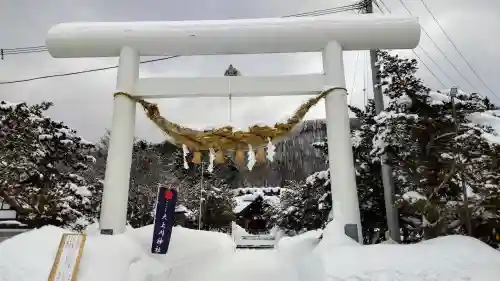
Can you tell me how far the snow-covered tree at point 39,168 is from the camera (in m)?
10.1

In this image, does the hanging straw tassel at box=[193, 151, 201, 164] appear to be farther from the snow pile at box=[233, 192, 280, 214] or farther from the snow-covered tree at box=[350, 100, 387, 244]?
the snow pile at box=[233, 192, 280, 214]

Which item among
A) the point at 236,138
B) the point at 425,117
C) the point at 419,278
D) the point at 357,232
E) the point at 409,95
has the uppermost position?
the point at 409,95

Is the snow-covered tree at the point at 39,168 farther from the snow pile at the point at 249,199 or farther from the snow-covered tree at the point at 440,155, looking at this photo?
the snow pile at the point at 249,199

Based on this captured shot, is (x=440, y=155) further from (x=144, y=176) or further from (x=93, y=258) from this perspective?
(x=144, y=176)

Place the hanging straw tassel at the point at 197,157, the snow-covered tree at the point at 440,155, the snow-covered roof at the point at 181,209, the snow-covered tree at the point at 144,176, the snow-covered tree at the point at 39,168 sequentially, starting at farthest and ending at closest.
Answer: the snow-covered roof at the point at 181,209
the snow-covered tree at the point at 144,176
the snow-covered tree at the point at 39,168
the snow-covered tree at the point at 440,155
the hanging straw tassel at the point at 197,157

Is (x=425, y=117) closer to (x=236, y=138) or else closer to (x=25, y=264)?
(x=236, y=138)

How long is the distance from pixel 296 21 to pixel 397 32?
1.83 meters

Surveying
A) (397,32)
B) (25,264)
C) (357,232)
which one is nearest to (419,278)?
(357,232)

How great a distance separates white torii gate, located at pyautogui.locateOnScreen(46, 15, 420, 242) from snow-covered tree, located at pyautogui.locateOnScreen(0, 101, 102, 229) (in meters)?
4.43

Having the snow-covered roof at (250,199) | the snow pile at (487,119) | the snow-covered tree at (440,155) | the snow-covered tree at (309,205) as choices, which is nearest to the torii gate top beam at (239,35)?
the snow-covered tree at (440,155)

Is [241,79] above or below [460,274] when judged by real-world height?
above

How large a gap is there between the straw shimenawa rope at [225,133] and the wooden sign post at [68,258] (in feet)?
7.91

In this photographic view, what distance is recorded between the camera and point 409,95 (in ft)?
29.4

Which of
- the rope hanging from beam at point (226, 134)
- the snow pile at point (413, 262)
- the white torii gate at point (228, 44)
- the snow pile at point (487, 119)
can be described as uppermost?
the white torii gate at point (228, 44)
